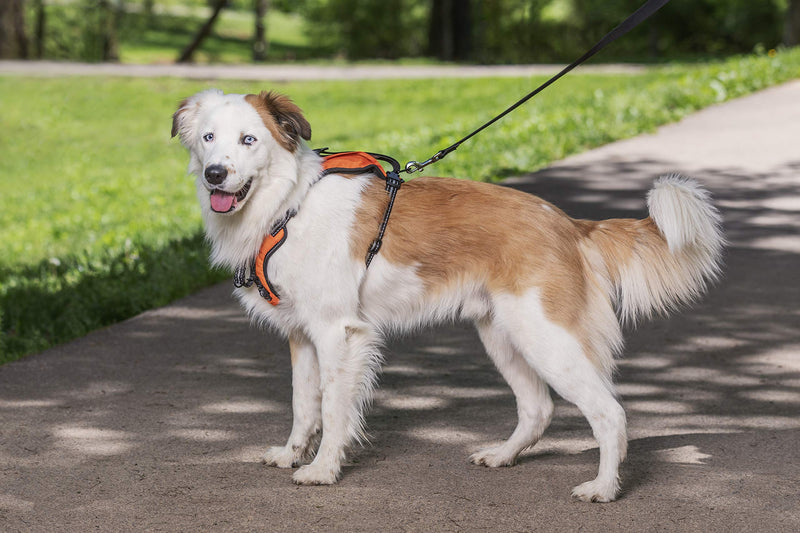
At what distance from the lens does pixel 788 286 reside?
282 inches

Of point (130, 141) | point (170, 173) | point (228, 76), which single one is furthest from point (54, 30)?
point (170, 173)

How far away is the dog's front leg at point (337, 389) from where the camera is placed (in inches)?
166

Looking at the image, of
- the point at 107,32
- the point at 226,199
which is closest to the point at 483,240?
the point at 226,199

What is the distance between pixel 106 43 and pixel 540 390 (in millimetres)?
37419

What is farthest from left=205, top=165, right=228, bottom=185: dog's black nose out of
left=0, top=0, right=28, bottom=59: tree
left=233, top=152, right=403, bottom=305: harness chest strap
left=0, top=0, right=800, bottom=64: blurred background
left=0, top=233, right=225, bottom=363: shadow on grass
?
left=0, top=0, right=28, bottom=59: tree

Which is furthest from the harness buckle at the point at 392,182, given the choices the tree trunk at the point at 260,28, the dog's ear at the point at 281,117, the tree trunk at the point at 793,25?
the tree trunk at the point at 260,28

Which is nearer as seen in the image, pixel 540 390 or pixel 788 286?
pixel 540 390

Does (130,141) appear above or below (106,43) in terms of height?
below

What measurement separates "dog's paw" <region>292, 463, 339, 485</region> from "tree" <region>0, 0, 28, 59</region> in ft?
101

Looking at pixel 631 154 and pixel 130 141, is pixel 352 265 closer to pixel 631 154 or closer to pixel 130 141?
pixel 631 154

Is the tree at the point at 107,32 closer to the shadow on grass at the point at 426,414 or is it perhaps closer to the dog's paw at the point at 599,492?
the shadow on grass at the point at 426,414

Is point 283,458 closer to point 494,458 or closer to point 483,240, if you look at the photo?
point 494,458

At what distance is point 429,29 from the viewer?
3641 cm

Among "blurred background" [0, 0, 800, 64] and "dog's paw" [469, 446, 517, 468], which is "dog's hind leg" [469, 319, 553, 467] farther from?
"blurred background" [0, 0, 800, 64]
